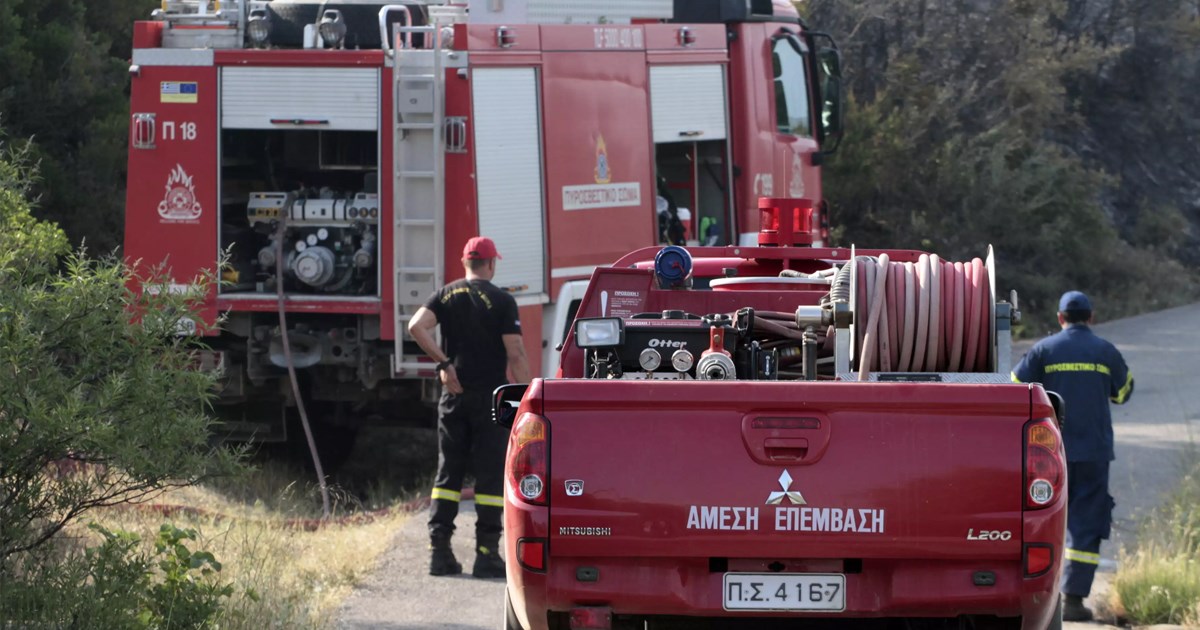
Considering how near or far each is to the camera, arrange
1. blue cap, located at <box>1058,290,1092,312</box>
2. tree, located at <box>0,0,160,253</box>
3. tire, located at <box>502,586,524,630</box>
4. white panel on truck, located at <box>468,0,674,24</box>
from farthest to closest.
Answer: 1. tree, located at <box>0,0,160,253</box>
2. white panel on truck, located at <box>468,0,674,24</box>
3. blue cap, located at <box>1058,290,1092,312</box>
4. tire, located at <box>502,586,524,630</box>

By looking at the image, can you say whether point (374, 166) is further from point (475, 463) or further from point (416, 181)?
point (475, 463)

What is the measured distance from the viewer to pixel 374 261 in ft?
33.3

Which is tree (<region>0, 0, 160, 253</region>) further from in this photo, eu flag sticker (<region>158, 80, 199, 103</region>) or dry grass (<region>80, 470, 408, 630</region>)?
dry grass (<region>80, 470, 408, 630</region>)

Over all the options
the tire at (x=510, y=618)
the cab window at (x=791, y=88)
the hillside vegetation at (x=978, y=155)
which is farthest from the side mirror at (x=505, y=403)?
the hillside vegetation at (x=978, y=155)

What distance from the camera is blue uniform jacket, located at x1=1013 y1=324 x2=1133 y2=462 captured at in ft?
24.4

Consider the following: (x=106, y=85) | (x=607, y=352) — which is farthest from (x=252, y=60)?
(x=106, y=85)

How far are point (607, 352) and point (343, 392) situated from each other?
5.09 meters

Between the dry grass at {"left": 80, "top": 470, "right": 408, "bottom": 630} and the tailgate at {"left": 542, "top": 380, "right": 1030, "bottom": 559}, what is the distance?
177cm

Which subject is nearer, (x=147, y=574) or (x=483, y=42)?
(x=147, y=574)

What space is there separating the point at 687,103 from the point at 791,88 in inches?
68.6

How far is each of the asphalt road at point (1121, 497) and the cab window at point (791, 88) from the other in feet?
12.0

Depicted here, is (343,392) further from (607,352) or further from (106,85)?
(106,85)

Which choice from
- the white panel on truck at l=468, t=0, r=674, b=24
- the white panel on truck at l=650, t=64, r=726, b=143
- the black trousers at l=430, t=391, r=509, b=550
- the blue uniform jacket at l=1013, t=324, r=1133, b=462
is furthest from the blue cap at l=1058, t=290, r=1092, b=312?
the white panel on truck at l=468, t=0, r=674, b=24

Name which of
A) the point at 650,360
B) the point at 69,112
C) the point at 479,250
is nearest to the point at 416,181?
the point at 479,250
